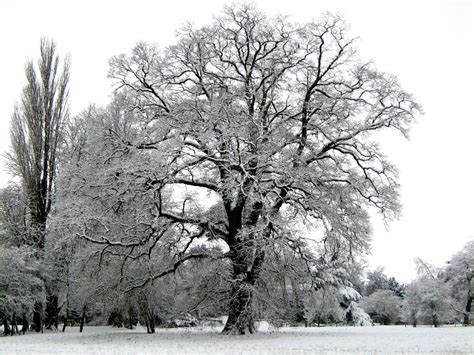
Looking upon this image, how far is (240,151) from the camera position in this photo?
1789 cm

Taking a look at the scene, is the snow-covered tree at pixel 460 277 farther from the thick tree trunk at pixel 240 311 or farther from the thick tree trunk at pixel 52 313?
Result: the thick tree trunk at pixel 52 313

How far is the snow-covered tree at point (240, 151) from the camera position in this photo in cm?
1848

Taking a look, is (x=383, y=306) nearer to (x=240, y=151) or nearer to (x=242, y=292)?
(x=242, y=292)

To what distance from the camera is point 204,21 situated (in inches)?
818

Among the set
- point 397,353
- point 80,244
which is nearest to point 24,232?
point 80,244

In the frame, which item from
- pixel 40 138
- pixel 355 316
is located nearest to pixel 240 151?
pixel 40 138

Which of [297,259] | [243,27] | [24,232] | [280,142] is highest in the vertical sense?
[243,27]

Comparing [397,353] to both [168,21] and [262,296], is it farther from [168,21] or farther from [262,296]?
[168,21]

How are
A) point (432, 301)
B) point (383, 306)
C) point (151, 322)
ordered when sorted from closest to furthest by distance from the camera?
1. point (151, 322)
2. point (432, 301)
3. point (383, 306)

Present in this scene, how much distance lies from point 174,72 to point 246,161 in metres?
6.13

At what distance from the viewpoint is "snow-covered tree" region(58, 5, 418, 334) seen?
18.5 metres

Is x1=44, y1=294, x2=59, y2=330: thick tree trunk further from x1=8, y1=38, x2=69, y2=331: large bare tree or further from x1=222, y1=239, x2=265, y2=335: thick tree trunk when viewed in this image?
x1=222, y1=239, x2=265, y2=335: thick tree trunk

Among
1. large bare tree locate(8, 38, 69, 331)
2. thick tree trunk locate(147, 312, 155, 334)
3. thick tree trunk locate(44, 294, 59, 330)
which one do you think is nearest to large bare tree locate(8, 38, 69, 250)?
large bare tree locate(8, 38, 69, 331)

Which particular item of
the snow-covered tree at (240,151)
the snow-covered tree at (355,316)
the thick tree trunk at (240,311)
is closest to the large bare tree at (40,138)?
the snow-covered tree at (240,151)
